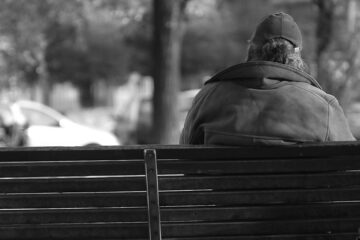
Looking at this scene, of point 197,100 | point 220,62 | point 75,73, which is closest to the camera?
point 197,100

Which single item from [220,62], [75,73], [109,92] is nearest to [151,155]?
[220,62]

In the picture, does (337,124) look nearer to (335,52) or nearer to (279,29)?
(279,29)

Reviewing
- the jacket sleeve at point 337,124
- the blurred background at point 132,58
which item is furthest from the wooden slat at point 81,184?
the blurred background at point 132,58

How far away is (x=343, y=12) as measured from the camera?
11.7 metres

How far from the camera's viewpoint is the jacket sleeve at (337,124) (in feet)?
10.2

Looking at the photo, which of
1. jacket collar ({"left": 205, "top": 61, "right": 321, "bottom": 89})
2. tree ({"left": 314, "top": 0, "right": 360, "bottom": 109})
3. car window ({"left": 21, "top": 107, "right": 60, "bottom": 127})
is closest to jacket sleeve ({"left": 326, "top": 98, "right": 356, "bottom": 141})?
jacket collar ({"left": 205, "top": 61, "right": 321, "bottom": 89})

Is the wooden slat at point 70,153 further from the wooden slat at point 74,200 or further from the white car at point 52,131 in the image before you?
the white car at point 52,131

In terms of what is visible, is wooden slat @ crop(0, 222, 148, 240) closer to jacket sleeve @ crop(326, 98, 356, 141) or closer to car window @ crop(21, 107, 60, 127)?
jacket sleeve @ crop(326, 98, 356, 141)

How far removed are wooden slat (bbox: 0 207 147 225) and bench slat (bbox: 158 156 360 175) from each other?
0.21 metres

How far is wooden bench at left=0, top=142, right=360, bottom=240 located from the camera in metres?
2.90

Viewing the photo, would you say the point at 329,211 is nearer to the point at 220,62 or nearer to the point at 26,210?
the point at 26,210

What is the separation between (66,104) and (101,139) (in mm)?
30835

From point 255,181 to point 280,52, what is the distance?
703 mm

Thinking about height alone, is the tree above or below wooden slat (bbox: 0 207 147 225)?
above
